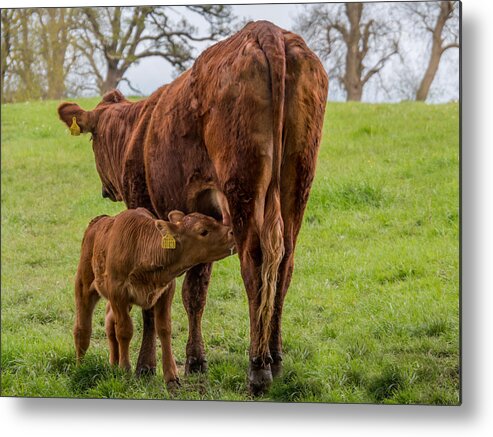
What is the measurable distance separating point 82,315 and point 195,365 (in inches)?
26.5

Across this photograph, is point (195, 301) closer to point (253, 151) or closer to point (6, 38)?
point (253, 151)

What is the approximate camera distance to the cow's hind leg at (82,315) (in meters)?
4.80

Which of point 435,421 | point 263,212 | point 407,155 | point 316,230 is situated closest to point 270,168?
point 263,212

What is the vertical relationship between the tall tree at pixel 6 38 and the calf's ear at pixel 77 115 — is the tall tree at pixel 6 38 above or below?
above

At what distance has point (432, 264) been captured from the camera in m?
4.61

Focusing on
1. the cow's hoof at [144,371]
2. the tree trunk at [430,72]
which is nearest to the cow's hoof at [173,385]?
the cow's hoof at [144,371]

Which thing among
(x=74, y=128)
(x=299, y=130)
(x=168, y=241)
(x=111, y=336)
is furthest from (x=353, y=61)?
(x=111, y=336)

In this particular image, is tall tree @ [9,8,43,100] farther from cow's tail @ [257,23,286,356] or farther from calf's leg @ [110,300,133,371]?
cow's tail @ [257,23,286,356]

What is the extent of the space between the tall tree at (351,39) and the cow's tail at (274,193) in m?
0.63

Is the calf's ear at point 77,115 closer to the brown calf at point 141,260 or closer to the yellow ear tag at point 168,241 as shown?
the brown calf at point 141,260

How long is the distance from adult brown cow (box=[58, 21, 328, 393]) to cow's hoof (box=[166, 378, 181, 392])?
157mm

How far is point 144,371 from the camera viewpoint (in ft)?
15.3

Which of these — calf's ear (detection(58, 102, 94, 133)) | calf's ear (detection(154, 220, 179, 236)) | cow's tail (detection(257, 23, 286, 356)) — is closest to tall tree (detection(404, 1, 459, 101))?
cow's tail (detection(257, 23, 286, 356))

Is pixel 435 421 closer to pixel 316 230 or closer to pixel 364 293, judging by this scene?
pixel 364 293
